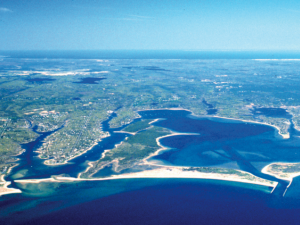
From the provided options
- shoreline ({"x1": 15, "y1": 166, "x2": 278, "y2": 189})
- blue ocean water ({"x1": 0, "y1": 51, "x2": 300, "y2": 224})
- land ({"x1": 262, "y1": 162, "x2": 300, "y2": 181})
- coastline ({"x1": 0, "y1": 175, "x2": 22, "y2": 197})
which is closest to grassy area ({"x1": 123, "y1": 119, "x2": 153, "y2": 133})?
blue ocean water ({"x1": 0, "y1": 51, "x2": 300, "y2": 224})

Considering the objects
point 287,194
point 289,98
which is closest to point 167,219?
point 287,194

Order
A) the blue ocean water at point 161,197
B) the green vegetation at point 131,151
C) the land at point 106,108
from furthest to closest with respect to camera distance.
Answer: the land at point 106,108, the green vegetation at point 131,151, the blue ocean water at point 161,197

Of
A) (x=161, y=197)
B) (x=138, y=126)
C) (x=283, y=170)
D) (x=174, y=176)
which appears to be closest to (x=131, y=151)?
(x=174, y=176)

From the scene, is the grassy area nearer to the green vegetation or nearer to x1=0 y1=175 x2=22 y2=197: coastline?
the green vegetation

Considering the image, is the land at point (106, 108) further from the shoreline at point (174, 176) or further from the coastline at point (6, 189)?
the coastline at point (6, 189)

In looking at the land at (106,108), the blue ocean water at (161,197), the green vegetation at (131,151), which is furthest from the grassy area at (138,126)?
Result: the blue ocean water at (161,197)

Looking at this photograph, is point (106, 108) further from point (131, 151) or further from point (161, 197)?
point (161, 197)

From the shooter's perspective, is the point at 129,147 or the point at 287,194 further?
the point at 129,147

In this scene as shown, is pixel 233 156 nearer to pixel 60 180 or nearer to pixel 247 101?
pixel 60 180
